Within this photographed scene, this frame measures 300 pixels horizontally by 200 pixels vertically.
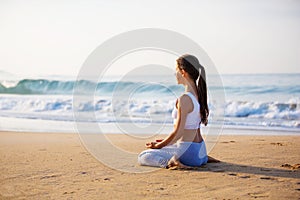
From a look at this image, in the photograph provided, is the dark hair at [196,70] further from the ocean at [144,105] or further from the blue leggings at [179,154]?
the ocean at [144,105]

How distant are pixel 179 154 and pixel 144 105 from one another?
1017cm

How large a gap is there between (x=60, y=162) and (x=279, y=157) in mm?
2868

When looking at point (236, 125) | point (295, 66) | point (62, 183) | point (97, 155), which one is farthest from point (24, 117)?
point (295, 66)

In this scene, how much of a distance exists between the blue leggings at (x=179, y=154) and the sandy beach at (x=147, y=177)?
4.7 inches

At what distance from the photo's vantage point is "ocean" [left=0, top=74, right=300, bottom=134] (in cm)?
1045

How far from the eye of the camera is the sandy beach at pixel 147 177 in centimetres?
351

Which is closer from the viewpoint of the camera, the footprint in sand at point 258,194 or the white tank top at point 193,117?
the footprint in sand at point 258,194

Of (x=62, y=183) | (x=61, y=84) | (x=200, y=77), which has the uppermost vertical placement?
(x=200, y=77)

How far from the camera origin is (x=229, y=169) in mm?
4523

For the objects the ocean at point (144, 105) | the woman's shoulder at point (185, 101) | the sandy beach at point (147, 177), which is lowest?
the ocean at point (144, 105)

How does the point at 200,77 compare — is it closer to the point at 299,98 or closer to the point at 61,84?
the point at 299,98

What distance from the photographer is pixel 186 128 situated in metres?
4.55

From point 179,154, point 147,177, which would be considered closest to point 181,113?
point 179,154

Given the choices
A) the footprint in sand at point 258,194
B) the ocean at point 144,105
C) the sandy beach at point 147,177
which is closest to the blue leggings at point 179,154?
the sandy beach at point 147,177
